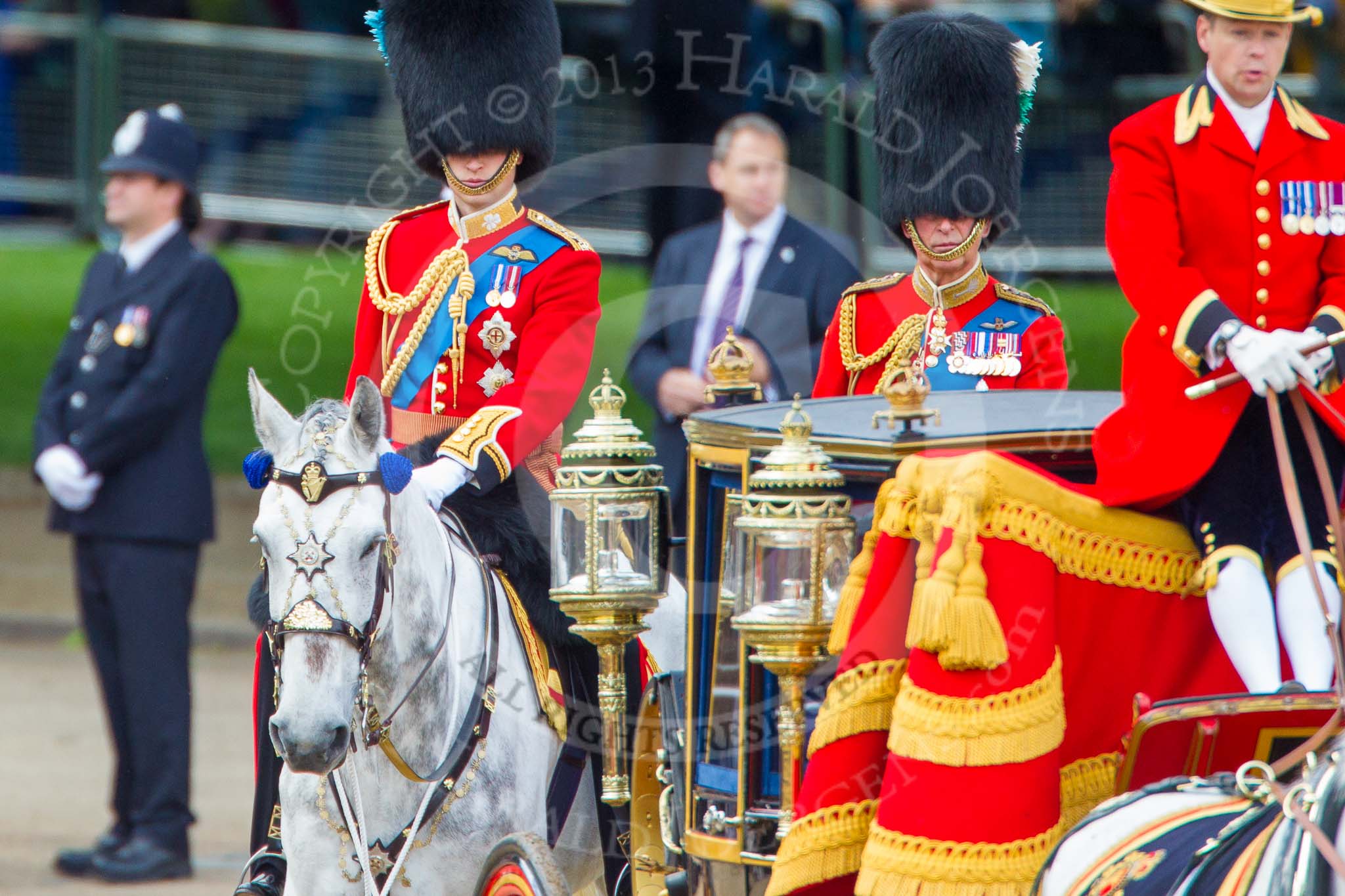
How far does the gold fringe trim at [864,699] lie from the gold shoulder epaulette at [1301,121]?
1106mm

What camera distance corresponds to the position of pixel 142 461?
6.77 meters

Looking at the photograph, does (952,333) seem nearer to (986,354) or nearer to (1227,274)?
(986,354)

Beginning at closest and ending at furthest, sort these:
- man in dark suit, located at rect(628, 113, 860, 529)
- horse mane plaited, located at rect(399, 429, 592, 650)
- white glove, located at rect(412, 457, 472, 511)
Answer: white glove, located at rect(412, 457, 472, 511), horse mane plaited, located at rect(399, 429, 592, 650), man in dark suit, located at rect(628, 113, 860, 529)

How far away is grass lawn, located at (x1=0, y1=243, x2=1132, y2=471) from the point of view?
9.83 meters

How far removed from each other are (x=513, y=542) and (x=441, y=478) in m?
0.36

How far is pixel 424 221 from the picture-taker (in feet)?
16.0

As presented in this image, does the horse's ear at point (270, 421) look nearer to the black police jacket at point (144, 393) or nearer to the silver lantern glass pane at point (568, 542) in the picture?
the silver lantern glass pane at point (568, 542)

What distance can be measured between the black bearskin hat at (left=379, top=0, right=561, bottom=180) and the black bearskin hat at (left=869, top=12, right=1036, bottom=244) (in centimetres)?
82

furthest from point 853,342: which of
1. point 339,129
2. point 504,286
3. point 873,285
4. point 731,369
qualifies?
point 339,129

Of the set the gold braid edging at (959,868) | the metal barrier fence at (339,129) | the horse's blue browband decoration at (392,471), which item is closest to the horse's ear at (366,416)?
the horse's blue browband decoration at (392,471)

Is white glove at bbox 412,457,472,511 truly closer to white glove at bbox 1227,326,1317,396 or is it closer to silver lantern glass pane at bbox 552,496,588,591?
silver lantern glass pane at bbox 552,496,588,591

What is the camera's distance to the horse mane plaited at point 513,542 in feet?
14.6

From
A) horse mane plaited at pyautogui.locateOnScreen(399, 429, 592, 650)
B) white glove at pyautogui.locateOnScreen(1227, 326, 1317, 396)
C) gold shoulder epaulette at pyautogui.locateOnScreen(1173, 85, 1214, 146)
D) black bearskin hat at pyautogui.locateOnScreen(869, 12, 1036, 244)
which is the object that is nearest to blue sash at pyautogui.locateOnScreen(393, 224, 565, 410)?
horse mane plaited at pyautogui.locateOnScreen(399, 429, 592, 650)

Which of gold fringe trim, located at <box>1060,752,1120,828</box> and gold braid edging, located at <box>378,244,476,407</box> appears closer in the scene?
gold fringe trim, located at <box>1060,752,1120,828</box>
